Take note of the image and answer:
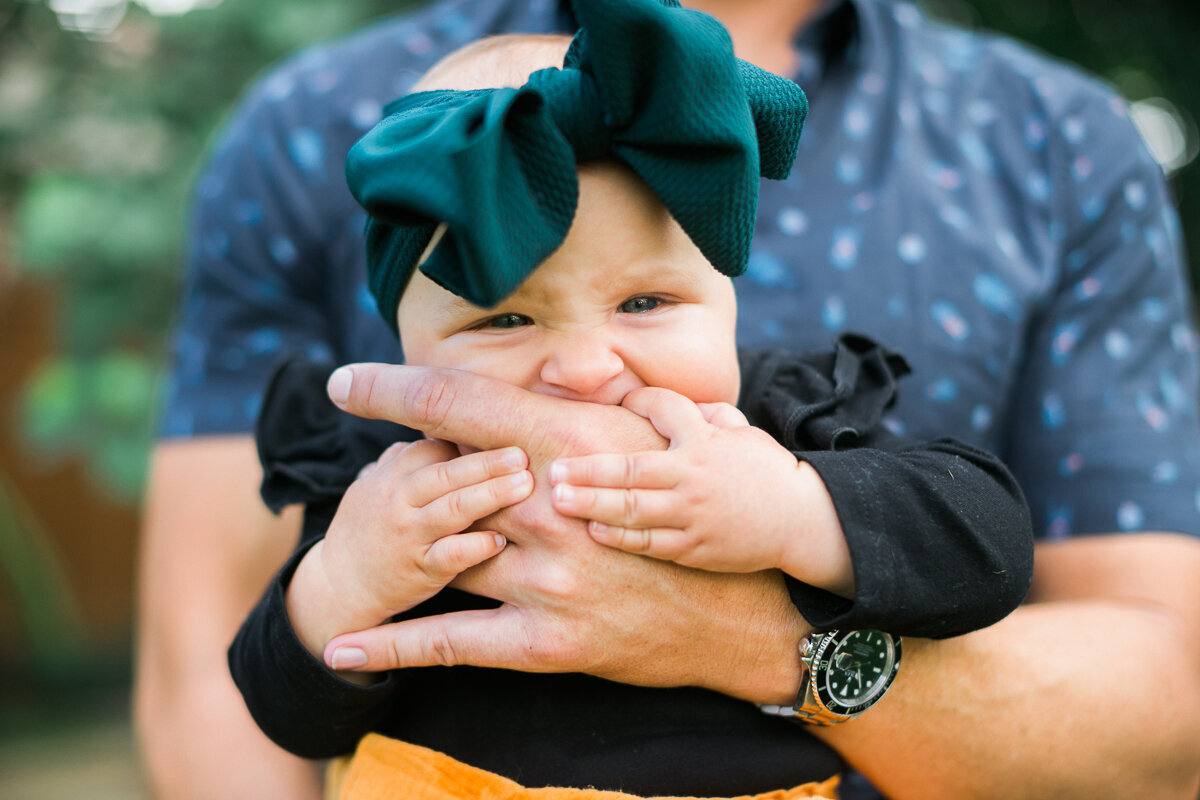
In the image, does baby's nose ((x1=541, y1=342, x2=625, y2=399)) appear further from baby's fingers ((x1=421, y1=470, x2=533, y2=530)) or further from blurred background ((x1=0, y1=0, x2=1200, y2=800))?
blurred background ((x1=0, y1=0, x2=1200, y2=800))

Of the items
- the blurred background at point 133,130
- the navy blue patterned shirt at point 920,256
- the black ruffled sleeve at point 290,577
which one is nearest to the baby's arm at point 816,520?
the black ruffled sleeve at point 290,577

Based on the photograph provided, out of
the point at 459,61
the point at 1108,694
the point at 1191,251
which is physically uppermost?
the point at 459,61

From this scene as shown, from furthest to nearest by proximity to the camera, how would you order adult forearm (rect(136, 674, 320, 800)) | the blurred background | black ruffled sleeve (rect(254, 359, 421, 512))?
the blurred background
adult forearm (rect(136, 674, 320, 800))
black ruffled sleeve (rect(254, 359, 421, 512))

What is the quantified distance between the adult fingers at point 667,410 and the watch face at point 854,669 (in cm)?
38

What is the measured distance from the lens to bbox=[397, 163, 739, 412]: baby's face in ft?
3.75

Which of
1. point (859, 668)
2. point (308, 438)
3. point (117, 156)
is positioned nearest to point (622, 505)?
point (859, 668)

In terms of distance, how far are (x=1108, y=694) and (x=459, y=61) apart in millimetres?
1348

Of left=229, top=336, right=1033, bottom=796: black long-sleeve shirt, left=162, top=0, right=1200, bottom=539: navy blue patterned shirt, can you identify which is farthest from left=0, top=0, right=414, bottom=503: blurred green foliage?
left=229, top=336, right=1033, bottom=796: black long-sleeve shirt

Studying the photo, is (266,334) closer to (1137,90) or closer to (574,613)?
(574,613)

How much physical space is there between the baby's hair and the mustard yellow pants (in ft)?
2.89

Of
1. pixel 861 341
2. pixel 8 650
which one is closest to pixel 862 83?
pixel 861 341

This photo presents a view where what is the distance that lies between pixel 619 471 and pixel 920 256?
927 millimetres

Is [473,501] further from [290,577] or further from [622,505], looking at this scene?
[290,577]

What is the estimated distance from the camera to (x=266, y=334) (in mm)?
1838
